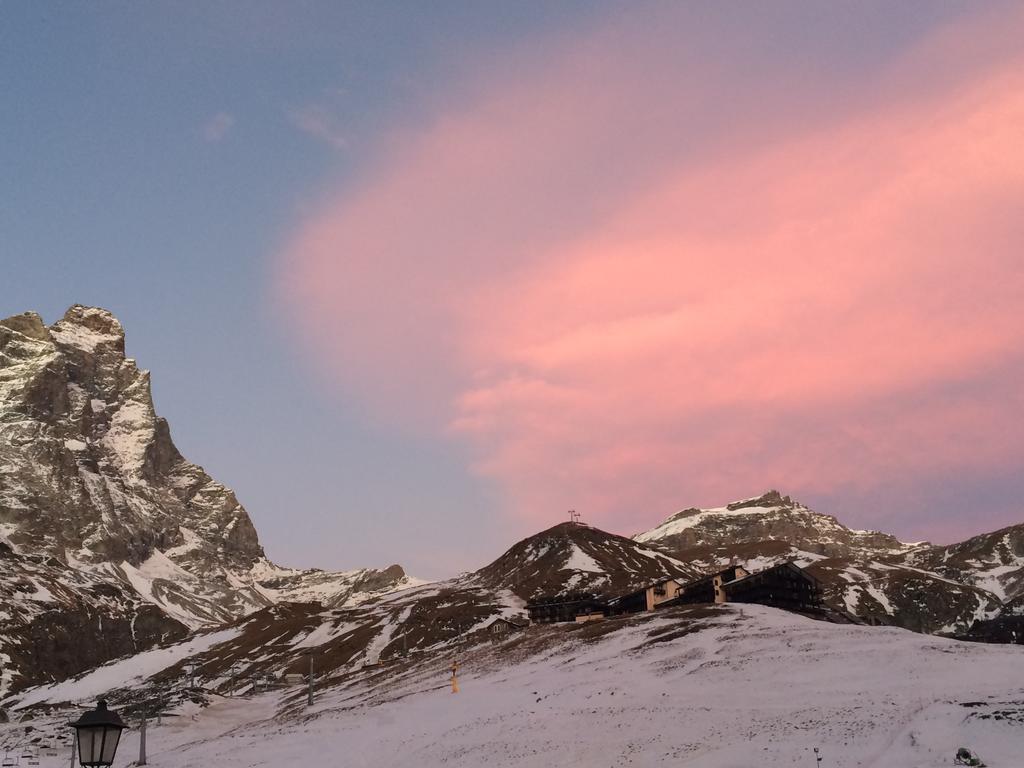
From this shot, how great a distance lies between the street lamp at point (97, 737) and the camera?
1798cm

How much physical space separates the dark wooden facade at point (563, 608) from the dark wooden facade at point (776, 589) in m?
24.6

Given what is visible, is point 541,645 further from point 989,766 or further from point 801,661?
point 989,766

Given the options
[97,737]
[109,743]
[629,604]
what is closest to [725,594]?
[629,604]

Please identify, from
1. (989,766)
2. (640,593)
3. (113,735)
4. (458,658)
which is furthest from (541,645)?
(113,735)

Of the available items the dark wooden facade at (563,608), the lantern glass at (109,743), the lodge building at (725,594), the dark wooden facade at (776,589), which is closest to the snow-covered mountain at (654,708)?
the dark wooden facade at (776,589)

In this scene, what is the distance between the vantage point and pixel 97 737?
59.5ft

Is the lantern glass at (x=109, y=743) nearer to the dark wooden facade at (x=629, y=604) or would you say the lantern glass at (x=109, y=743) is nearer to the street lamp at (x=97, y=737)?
the street lamp at (x=97, y=737)

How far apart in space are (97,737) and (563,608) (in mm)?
138885

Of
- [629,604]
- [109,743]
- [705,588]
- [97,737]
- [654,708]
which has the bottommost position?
[654,708]

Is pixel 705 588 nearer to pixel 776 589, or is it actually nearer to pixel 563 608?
pixel 776 589

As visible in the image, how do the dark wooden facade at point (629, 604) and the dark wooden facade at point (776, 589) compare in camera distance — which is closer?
the dark wooden facade at point (776, 589)

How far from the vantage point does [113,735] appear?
60.3 feet

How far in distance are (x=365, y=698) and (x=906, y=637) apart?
53.4 m

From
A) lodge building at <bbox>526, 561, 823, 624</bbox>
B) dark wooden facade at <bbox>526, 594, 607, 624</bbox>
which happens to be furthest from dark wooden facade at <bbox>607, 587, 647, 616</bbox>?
dark wooden facade at <bbox>526, 594, 607, 624</bbox>
